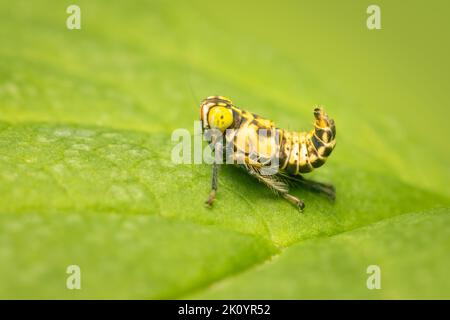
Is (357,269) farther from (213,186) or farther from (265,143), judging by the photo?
(265,143)

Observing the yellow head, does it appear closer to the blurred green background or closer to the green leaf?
the blurred green background

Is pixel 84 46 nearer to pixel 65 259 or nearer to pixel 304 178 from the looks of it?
pixel 304 178

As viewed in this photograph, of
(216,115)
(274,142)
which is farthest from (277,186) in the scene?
(216,115)

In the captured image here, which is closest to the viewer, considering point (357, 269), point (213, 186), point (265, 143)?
point (357, 269)

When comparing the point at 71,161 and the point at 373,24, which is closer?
the point at 71,161

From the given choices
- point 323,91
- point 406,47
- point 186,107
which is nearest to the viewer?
point 186,107

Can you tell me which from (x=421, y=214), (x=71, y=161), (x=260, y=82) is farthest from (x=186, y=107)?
(x=421, y=214)
